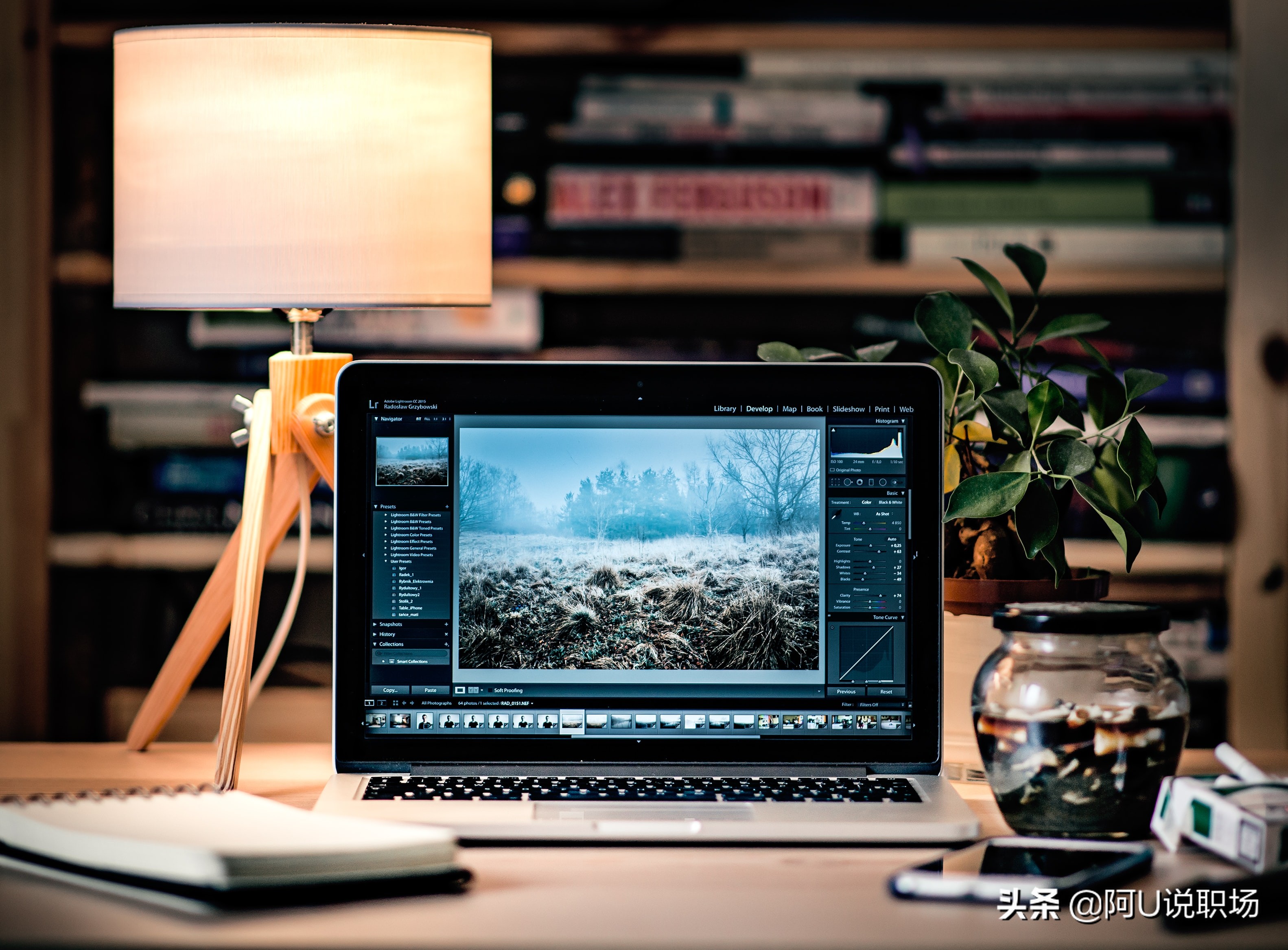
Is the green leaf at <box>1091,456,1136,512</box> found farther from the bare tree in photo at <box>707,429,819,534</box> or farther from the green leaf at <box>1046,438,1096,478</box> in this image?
the bare tree in photo at <box>707,429,819,534</box>

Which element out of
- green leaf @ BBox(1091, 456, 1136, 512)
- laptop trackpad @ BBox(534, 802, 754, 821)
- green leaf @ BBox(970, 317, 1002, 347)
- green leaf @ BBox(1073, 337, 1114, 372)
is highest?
green leaf @ BBox(970, 317, 1002, 347)

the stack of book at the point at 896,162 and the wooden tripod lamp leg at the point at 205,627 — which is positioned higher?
the stack of book at the point at 896,162

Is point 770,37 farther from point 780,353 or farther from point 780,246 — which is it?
point 780,353

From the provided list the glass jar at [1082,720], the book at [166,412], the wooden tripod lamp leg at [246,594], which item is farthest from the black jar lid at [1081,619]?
the book at [166,412]

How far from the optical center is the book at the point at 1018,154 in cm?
196

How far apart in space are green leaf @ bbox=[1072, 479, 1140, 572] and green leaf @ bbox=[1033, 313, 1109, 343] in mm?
151

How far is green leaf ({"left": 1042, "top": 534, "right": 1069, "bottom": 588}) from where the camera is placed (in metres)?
1.00

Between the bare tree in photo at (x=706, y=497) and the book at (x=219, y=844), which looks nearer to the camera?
the book at (x=219, y=844)

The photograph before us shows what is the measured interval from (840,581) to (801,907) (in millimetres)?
291

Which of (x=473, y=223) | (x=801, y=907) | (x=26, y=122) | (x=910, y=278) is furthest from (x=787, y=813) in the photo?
(x=26, y=122)

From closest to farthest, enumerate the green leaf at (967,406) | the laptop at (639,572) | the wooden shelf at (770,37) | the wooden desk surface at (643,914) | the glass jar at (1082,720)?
the wooden desk surface at (643,914) → the glass jar at (1082,720) → the laptop at (639,572) → the green leaf at (967,406) → the wooden shelf at (770,37)

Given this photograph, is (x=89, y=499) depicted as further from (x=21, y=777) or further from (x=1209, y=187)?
(x=1209, y=187)

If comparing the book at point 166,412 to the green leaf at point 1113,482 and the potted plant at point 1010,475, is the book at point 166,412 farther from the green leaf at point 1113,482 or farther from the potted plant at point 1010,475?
the green leaf at point 1113,482

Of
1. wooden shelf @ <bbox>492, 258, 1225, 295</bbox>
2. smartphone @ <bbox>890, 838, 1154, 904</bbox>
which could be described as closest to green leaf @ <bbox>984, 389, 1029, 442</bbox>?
smartphone @ <bbox>890, 838, 1154, 904</bbox>
